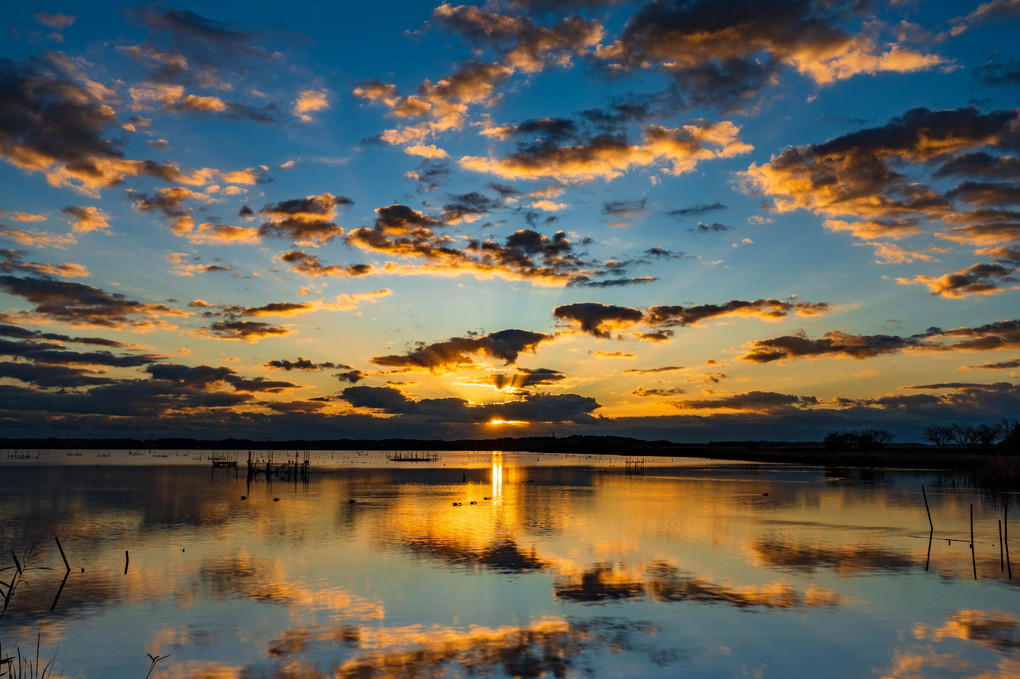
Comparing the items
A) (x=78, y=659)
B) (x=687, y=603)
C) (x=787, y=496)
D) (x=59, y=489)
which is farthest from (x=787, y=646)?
(x=59, y=489)

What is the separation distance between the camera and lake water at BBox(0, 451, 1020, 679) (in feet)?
52.5

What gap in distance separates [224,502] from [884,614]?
1798 inches

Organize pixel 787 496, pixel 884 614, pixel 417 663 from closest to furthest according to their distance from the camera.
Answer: pixel 417 663
pixel 884 614
pixel 787 496

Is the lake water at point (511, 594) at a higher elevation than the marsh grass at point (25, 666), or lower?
lower

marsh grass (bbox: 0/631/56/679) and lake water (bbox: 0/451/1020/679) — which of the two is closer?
marsh grass (bbox: 0/631/56/679)

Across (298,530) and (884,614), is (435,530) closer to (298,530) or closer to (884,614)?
(298,530)

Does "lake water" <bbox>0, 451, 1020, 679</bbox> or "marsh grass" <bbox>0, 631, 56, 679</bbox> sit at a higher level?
"marsh grass" <bbox>0, 631, 56, 679</bbox>

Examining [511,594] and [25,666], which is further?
[511,594]

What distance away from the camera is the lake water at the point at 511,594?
1599 centimetres

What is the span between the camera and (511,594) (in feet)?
73.4

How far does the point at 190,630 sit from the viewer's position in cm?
1822

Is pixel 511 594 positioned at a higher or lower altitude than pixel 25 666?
lower

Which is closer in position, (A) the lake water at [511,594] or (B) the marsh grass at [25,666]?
(B) the marsh grass at [25,666]

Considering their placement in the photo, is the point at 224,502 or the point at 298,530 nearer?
the point at 298,530
